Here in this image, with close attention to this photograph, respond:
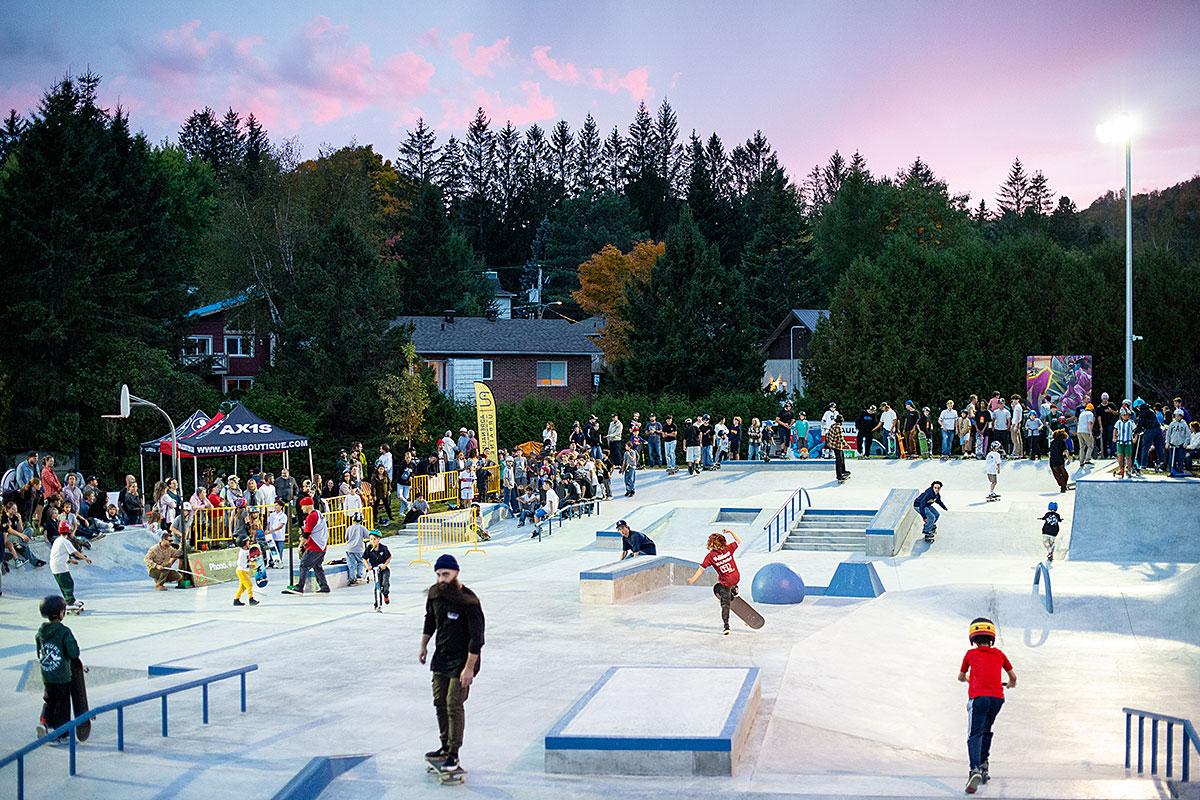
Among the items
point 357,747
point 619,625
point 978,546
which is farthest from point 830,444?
point 357,747

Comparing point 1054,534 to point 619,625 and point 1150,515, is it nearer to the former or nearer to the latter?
point 1150,515

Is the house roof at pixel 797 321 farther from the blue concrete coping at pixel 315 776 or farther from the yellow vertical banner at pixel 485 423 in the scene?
the blue concrete coping at pixel 315 776

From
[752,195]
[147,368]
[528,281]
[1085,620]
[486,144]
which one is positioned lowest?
[1085,620]

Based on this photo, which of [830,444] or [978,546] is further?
[830,444]

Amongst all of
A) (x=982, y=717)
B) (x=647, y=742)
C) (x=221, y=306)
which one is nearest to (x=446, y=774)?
Answer: (x=647, y=742)

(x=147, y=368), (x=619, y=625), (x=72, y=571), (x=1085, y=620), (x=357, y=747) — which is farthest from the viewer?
(x=147, y=368)

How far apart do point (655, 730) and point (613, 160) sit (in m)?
111

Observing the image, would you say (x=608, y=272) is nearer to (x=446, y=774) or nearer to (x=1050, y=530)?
(x=1050, y=530)

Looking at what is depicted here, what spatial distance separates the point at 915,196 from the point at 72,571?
6801 centimetres

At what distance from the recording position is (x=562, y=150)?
117m

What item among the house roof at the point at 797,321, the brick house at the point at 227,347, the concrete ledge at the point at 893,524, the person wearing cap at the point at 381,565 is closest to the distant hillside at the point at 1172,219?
the house roof at the point at 797,321

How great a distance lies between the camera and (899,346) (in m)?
42.8

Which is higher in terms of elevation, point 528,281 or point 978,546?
point 528,281

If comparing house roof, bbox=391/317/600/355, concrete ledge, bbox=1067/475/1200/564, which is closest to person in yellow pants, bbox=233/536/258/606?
concrete ledge, bbox=1067/475/1200/564
